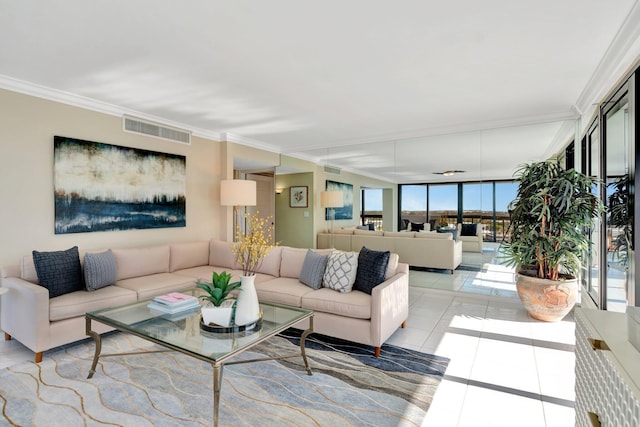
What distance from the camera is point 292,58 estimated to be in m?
2.72

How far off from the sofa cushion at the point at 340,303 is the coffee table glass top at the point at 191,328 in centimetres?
47

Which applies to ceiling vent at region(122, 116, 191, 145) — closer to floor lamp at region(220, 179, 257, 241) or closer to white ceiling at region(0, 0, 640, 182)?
white ceiling at region(0, 0, 640, 182)

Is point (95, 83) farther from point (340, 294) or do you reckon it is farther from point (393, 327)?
point (393, 327)

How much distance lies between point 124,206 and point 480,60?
167 inches

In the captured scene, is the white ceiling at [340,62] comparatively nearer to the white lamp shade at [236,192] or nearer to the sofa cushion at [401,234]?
the white lamp shade at [236,192]

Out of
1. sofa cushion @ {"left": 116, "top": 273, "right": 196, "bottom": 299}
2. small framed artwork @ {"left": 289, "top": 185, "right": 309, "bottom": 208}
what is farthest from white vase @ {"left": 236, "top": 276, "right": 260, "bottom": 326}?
small framed artwork @ {"left": 289, "top": 185, "right": 309, "bottom": 208}

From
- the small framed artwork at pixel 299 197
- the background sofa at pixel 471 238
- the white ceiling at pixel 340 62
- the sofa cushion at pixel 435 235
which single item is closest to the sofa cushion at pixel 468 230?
the background sofa at pixel 471 238

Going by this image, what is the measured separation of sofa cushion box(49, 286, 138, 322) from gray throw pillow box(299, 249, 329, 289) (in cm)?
172

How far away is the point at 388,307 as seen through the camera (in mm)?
2908

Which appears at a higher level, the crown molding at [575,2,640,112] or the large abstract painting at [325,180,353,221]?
the crown molding at [575,2,640,112]

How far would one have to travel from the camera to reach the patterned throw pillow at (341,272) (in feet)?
10.6

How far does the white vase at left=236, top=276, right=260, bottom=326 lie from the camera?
2.29m

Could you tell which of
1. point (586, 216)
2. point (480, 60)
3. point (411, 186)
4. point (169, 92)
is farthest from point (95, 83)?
Answer: point (586, 216)

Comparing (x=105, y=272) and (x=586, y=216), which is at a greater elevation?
(x=586, y=216)
